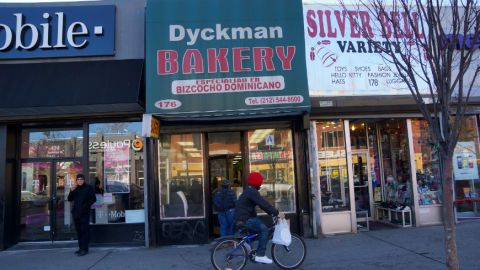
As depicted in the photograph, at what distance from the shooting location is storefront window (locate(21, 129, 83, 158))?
434 inches

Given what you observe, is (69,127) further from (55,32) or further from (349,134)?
(349,134)

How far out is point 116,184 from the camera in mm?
10633

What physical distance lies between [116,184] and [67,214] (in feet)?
5.20

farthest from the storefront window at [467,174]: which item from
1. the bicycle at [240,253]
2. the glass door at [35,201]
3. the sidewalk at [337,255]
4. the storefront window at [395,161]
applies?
the glass door at [35,201]

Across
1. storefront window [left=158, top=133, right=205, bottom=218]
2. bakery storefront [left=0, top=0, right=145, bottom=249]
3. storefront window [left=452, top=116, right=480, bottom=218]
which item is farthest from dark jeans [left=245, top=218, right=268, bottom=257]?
storefront window [left=452, top=116, right=480, bottom=218]

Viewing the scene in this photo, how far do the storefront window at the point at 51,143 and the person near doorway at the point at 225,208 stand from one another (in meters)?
3.98

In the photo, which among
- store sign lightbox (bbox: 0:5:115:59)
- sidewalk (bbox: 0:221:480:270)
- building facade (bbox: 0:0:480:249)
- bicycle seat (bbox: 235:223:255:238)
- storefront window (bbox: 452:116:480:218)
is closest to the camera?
bicycle seat (bbox: 235:223:255:238)

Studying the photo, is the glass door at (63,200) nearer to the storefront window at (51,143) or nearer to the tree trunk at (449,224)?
the storefront window at (51,143)

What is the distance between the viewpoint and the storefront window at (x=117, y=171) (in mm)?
10516

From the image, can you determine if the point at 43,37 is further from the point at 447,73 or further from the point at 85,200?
the point at 447,73

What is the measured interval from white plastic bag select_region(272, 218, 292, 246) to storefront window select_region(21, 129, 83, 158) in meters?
6.11

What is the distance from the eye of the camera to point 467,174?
11.4 m

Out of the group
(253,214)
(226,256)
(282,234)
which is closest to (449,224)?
(282,234)

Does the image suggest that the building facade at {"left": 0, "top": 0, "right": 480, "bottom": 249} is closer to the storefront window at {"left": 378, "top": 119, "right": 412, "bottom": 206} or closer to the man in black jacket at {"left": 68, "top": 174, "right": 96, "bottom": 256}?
the storefront window at {"left": 378, "top": 119, "right": 412, "bottom": 206}
